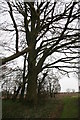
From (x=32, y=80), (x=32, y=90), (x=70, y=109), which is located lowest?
(x=70, y=109)

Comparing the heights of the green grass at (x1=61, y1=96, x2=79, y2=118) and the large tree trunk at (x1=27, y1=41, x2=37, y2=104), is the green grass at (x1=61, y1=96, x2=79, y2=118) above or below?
below

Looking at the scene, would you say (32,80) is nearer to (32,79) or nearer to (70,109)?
(32,79)

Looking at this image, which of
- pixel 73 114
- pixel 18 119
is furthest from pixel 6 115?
pixel 73 114

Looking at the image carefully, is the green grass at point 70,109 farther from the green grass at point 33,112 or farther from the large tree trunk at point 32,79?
the large tree trunk at point 32,79

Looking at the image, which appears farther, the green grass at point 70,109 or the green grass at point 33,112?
the green grass at point 70,109

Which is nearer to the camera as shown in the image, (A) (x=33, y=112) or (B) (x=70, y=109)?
(A) (x=33, y=112)

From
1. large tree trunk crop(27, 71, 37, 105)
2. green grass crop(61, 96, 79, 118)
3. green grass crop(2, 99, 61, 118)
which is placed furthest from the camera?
large tree trunk crop(27, 71, 37, 105)

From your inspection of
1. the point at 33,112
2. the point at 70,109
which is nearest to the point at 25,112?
the point at 33,112

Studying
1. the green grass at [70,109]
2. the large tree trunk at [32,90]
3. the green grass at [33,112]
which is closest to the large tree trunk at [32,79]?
the large tree trunk at [32,90]

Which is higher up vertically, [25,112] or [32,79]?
[32,79]

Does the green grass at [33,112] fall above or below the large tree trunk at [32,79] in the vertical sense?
below

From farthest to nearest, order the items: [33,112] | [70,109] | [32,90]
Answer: [70,109] → [32,90] → [33,112]

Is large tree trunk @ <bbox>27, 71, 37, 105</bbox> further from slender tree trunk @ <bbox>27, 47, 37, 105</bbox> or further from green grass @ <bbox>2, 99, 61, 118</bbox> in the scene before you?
green grass @ <bbox>2, 99, 61, 118</bbox>

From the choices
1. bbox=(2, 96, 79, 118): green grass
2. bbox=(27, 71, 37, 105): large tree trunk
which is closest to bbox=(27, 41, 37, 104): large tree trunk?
bbox=(27, 71, 37, 105): large tree trunk
